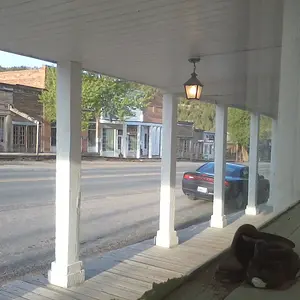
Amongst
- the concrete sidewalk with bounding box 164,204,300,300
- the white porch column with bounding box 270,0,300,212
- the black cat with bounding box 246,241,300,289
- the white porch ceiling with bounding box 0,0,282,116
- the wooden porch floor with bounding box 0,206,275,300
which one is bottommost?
the wooden porch floor with bounding box 0,206,275,300

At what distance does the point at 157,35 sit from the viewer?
244cm

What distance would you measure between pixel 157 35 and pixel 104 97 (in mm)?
12307

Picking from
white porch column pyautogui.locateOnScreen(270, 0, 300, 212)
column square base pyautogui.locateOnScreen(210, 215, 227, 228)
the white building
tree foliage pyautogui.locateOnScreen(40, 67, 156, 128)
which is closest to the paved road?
column square base pyautogui.locateOnScreen(210, 215, 227, 228)

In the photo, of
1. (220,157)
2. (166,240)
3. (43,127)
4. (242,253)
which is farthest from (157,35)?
(43,127)

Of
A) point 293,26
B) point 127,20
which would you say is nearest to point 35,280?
point 127,20

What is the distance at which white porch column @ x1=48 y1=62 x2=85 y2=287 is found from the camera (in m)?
3.24

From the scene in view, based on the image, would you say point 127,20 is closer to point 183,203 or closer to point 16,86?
point 183,203

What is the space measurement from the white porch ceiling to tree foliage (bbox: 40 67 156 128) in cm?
831

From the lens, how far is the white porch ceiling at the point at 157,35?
6.25 ft

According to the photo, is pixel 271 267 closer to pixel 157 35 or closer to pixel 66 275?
pixel 157 35

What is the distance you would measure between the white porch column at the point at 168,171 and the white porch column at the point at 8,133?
449 inches

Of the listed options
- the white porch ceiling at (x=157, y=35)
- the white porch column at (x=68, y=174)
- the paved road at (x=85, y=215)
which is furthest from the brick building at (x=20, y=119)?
the white porch ceiling at (x=157, y=35)

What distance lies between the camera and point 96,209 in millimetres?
7371

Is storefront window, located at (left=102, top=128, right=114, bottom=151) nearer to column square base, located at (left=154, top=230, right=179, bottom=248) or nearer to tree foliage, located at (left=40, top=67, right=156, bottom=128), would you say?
tree foliage, located at (left=40, top=67, right=156, bottom=128)
